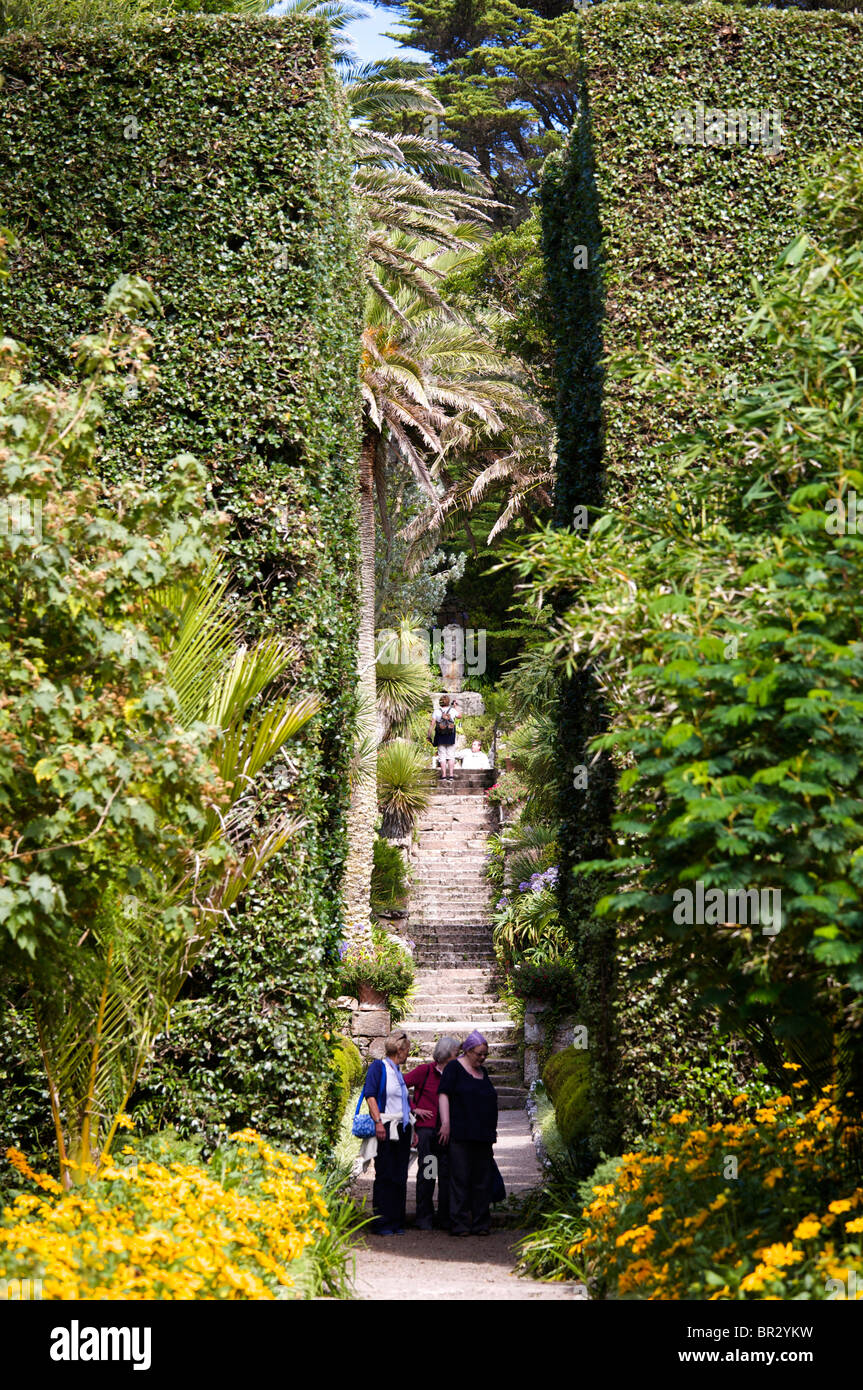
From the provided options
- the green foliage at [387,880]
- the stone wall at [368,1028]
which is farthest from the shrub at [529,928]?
the stone wall at [368,1028]

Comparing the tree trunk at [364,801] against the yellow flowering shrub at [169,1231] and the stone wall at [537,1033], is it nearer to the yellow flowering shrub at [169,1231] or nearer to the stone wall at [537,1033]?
the stone wall at [537,1033]

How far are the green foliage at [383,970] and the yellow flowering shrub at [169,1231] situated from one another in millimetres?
7397

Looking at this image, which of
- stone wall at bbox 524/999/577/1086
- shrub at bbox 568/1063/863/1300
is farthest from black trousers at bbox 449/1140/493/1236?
stone wall at bbox 524/999/577/1086

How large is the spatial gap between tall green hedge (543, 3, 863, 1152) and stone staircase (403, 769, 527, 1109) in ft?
21.1

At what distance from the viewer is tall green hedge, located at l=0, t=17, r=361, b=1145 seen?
7.05 m

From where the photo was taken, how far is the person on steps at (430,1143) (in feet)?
27.8

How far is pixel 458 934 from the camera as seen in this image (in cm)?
1759

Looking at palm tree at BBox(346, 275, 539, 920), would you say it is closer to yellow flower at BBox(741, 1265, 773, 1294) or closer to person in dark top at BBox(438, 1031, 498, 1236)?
person in dark top at BBox(438, 1031, 498, 1236)

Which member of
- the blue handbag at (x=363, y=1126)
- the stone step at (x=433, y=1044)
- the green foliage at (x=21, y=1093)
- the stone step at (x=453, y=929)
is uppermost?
the green foliage at (x=21, y=1093)

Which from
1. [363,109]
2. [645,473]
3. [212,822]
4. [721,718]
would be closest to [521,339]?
[363,109]

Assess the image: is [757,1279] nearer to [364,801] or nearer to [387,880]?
[364,801]

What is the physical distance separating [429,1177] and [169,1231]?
479cm

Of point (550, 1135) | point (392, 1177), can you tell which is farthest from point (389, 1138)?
point (550, 1135)
